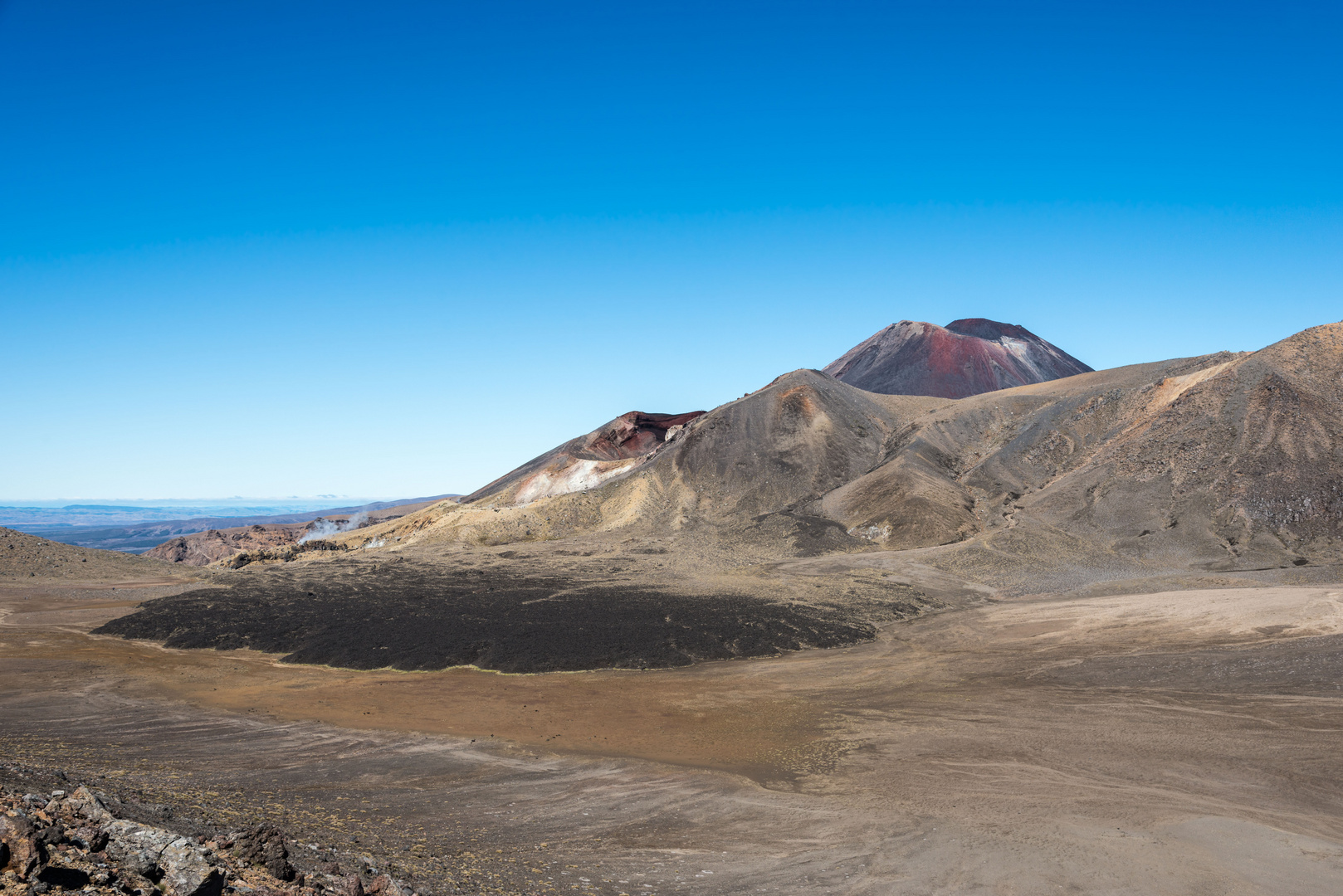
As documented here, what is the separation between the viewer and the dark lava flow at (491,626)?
25.4 metres

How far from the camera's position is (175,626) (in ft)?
99.9

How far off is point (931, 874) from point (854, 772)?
425 cm

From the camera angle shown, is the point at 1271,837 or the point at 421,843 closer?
A: the point at 421,843

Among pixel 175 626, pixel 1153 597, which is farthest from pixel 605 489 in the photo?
pixel 1153 597

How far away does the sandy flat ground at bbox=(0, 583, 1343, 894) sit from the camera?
10.4 meters

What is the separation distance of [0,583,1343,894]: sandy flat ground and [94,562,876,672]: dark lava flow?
1350mm

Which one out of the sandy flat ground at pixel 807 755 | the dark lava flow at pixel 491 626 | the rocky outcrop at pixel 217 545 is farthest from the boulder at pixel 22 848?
the rocky outcrop at pixel 217 545

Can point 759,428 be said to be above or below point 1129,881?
above

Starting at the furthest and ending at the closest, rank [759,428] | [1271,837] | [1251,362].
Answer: [759,428] → [1251,362] → [1271,837]

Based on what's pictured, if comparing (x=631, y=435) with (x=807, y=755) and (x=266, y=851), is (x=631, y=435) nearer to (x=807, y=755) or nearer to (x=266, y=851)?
(x=807, y=755)

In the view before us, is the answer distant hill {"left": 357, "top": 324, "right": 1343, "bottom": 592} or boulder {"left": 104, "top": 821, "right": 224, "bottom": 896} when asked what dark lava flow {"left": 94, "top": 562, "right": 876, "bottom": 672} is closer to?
distant hill {"left": 357, "top": 324, "right": 1343, "bottom": 592}

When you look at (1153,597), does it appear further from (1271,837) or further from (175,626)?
(175,626)

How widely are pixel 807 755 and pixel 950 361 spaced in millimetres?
107383

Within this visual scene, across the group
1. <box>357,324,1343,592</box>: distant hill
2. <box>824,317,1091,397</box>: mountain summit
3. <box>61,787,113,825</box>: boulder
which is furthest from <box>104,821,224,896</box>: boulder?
<box>824,317,1091,397</box>: mountain summit
